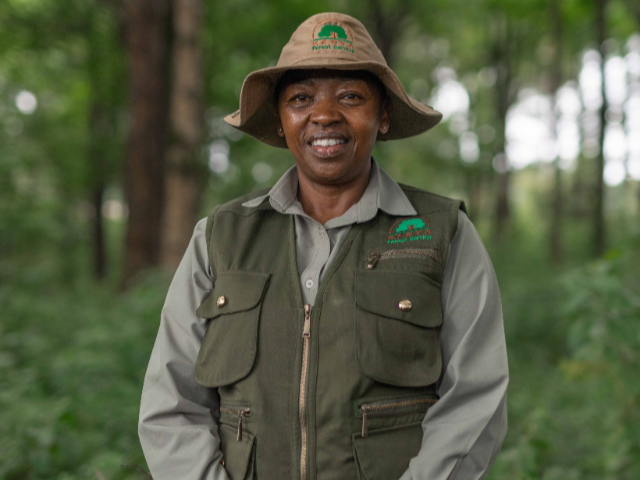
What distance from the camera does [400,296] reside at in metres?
1.89

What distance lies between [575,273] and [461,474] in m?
2.95

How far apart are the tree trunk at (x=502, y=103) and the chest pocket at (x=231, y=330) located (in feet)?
57.6

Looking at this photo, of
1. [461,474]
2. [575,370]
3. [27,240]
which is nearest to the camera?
[461,474]

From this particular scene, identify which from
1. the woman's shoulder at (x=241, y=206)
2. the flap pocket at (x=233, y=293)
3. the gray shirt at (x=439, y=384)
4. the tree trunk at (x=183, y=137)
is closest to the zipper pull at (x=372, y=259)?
the gray shirt at (x=439, y=384)

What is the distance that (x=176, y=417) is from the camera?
1.95 metres

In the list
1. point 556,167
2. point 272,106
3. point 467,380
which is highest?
point 556,167

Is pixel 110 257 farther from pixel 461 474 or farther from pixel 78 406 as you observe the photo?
pixel 461 474

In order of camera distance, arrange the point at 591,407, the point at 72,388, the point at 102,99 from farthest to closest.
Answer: the point at 102,99, the point at 591,407, the point at 72,388

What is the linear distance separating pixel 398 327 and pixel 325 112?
0.80 meters

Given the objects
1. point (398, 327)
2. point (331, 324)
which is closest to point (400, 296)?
point (398, 327)

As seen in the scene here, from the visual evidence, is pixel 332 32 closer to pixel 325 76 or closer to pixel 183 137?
pixel 325 76

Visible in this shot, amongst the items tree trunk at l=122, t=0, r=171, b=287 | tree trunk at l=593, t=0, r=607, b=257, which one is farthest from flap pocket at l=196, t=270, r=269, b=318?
tree trunk at l=593, t=0, r=607, b=257

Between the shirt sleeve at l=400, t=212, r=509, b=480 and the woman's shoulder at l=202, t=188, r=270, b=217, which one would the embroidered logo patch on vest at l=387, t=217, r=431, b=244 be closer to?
the shirt sleeve at l=400, t=212, r=509, b=480

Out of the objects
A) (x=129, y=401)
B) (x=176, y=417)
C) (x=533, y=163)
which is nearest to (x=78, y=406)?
(x=129, y=401)
